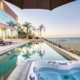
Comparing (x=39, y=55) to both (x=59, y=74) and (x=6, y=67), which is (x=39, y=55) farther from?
→ (x=59, y=74)

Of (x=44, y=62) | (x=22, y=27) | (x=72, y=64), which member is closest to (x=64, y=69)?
(x=72, y=64)

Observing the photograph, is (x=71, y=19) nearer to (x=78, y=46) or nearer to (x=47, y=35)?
(x=47, y=35)

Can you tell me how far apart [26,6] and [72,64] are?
2.95 m

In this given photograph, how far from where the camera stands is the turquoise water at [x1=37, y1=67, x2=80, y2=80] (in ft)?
12.9

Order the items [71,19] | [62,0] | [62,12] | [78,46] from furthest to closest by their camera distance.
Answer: [71,19] < [62,12] < [78,46] < [62,0]

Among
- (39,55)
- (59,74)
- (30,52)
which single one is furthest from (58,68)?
(30,52)

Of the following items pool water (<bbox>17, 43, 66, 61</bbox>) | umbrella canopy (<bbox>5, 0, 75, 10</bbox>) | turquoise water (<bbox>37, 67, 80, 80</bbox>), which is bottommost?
turquoise water (<bbox>37, 67, 80, 80</bbox>)

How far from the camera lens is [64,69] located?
4.20 m

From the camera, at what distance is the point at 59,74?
13.6 ft

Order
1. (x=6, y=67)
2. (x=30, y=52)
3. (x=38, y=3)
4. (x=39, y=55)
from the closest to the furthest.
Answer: (x=38, y=3) < (x=6, y=67) < (x=39, y=55) < (x=30, y=52)

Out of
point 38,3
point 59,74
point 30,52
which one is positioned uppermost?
point 38,3

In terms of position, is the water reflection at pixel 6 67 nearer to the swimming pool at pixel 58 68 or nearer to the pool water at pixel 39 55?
the pool water at pixel 39 55

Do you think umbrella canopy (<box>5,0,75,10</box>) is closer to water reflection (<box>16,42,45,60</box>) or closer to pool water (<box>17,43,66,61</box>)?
pool water (<box>17,43,66,61</box>)

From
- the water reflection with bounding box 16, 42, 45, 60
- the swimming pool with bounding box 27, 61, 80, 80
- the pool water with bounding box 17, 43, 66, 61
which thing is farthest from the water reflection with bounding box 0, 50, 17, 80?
the water reflection with bounding box 16, 42, 45, 60
